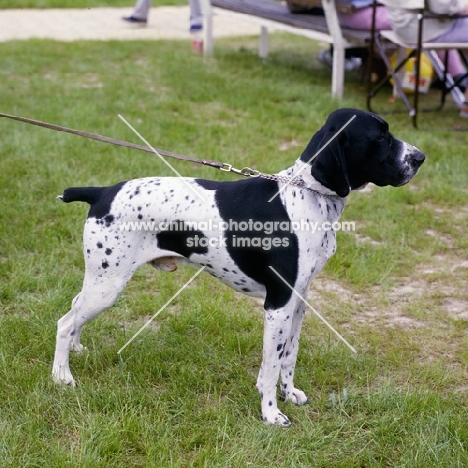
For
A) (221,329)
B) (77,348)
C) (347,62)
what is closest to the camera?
(77,348)

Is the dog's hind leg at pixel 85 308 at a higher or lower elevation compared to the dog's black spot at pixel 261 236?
lower

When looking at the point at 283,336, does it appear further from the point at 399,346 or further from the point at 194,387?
the point at 399,346

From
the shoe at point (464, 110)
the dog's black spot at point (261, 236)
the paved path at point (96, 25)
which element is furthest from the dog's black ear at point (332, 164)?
the paved path at point (96, 25)

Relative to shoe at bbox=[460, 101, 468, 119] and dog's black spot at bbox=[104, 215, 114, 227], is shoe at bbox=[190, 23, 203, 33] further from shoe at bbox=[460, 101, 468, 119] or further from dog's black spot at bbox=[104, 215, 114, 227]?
dog's black spot at bbox=[104, 215, 114, 227]

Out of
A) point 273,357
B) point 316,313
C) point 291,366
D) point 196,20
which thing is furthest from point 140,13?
point 273,357

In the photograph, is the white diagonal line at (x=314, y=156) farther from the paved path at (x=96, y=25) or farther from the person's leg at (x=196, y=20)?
the person's leg at (x=196, y=20)

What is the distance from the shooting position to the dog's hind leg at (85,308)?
9.55ft

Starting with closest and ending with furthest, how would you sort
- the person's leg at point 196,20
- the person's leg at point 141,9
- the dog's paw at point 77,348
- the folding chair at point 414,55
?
the dog's paw at point 77,348 < the folding chair at point 414,55 < the person's leg at point 196,20 < the person's leg at point 141,9

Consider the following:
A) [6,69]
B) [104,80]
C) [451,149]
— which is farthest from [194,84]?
[451,149]

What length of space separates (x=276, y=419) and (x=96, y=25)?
9.58m

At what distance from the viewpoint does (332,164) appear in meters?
2.61

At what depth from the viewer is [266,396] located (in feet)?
9.47

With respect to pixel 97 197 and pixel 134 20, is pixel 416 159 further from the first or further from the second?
pixel 134 20

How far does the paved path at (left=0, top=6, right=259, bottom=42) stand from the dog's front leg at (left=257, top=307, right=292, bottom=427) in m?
7.95
